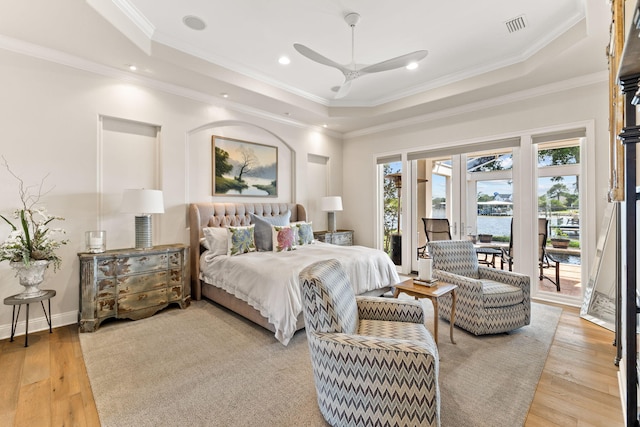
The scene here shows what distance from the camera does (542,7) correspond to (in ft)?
9.48

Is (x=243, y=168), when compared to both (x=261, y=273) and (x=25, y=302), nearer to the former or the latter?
(x=261, y=273)

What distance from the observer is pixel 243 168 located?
498 centimetres

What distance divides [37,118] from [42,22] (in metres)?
0.98

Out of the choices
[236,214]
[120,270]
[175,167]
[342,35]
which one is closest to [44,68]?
[175,167]

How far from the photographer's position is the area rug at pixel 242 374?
1875 millimetres

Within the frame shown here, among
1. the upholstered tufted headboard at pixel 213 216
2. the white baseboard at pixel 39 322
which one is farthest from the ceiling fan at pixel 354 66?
the white baseboard at pixel 39 322

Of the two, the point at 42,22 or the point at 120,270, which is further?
the point at 120,270

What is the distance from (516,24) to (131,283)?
5099mm

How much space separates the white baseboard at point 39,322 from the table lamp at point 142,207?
1.02 meters

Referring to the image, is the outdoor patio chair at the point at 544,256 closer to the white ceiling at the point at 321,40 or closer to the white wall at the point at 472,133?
the white wall at the point at 472,133

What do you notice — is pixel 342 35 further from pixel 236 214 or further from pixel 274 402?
pixel 274 402

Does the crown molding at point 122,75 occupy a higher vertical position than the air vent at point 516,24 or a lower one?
lower

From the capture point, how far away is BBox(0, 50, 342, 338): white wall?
9.92ft

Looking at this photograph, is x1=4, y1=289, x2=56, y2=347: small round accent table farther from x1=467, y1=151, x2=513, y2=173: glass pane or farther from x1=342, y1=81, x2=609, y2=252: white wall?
x1=467, y1=151, x2=513, y2=173: glass pane
